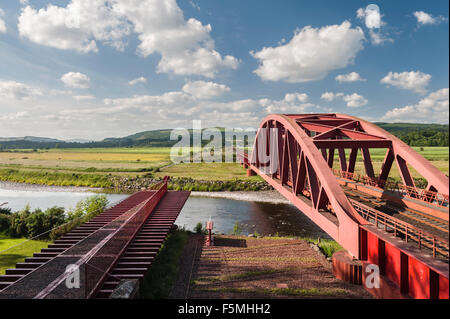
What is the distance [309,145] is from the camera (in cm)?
1208

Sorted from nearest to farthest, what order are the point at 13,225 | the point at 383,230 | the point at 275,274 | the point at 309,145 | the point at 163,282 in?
the point at 383,230 < the point at 163,282 < the point at 275,274 < the point at 309,145 < the point at 13,225

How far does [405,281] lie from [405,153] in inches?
229

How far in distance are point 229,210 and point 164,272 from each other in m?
16.6

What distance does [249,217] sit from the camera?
2480cm

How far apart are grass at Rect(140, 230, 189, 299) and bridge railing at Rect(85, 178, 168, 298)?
1.64 m

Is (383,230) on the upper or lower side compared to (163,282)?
upper

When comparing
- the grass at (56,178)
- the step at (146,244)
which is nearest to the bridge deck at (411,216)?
the step at (146,244)

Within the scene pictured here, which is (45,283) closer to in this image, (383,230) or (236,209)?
(383,230)

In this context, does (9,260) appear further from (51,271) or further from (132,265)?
(132,265)

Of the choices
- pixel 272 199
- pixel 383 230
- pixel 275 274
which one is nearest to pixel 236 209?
pixel 272 199

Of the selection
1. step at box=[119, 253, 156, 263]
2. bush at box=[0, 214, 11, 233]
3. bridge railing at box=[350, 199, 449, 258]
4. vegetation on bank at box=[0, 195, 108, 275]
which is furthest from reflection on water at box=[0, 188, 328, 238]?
bridge railing at box=[350, 199, 449, 258]

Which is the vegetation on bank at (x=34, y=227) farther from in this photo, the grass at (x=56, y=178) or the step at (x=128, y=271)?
the grass at (x=56, y=178)

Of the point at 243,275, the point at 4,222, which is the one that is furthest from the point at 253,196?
the point at 4,222

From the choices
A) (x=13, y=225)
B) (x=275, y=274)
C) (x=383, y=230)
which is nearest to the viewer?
(x=383, y=230)
